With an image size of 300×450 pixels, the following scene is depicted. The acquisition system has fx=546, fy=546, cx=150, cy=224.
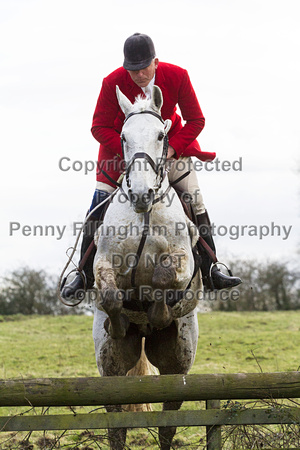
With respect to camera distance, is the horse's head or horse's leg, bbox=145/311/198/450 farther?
horse's leg, bbox=145/311/198/450

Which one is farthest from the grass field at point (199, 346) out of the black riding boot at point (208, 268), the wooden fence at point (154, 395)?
the wooden fence at point (154, 395)

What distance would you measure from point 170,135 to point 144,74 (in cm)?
63

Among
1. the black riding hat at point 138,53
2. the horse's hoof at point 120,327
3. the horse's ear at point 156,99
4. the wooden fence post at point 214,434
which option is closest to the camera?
the wooden fence post at point 214,434

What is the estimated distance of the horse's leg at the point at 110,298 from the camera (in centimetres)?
373

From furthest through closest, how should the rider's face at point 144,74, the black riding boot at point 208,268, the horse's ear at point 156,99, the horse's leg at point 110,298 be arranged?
the black riding boot at point 208,268 → the rider's face at point 144,74 → the horse's ear at point 156,99 → the horse's leg at point 110,298

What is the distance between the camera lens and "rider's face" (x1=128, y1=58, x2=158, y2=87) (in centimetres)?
449

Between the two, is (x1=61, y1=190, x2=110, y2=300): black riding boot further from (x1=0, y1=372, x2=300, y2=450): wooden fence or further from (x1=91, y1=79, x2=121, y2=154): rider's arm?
(x1=0, y1=372, x2=300, y2=450): wooden fence

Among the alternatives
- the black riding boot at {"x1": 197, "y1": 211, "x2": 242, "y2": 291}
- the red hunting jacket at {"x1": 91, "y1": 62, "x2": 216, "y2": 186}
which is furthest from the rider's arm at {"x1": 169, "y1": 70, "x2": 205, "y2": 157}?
the black riding boot at {"x1": 197, "y1": 211, "x2": 242, "y2": 291}

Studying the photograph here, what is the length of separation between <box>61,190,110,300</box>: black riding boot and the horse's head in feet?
2.69

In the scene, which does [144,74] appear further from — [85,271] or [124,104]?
[85,271]

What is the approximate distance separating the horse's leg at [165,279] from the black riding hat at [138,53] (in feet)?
5.12

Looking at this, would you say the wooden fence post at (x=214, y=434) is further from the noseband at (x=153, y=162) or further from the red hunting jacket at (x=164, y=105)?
the red hunting jacket at (x=164, y=105)

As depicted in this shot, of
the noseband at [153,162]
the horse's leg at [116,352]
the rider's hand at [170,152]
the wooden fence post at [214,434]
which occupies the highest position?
the rider's hand at [170,152]

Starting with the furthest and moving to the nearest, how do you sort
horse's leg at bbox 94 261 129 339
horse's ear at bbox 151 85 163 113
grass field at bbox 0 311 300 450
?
grass field at bbox 0 311 300 450 < horse's ear at bbox 151 85 163 113 < horse's leg at bbox 94 261 129 339
